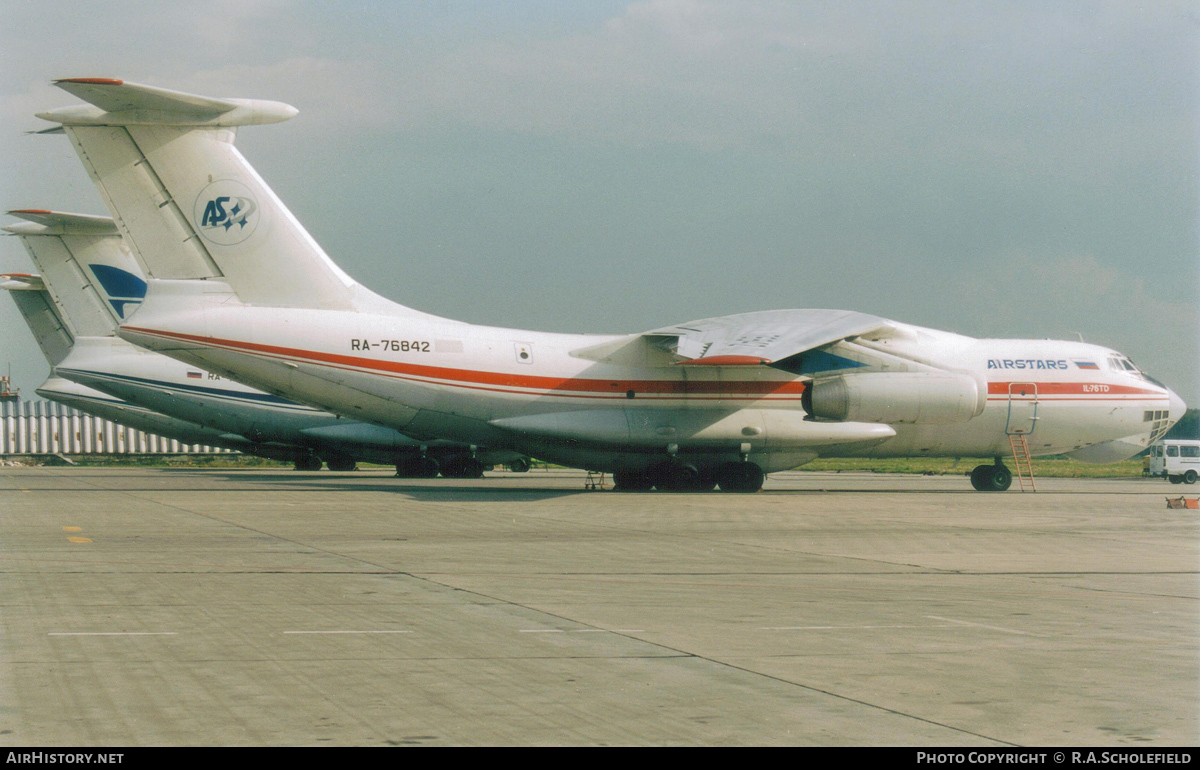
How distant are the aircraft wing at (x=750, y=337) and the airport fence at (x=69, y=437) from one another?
149 ft

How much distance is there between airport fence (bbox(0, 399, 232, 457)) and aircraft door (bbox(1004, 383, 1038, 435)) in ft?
159

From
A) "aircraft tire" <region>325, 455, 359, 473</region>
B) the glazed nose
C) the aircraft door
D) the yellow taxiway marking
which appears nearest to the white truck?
the glazed nose

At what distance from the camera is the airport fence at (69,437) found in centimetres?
6228

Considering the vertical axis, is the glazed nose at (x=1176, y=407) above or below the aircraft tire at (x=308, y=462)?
above

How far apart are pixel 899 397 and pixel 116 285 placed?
2237cm

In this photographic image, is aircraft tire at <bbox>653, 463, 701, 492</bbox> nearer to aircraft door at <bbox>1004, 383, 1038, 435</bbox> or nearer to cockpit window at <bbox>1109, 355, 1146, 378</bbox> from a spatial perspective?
aircraft door at <bbox>1004, 383, 1038, 435</bbox>

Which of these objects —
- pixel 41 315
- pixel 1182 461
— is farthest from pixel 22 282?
pixel 1182 461

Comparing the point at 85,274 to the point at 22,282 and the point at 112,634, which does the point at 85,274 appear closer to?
the point at 22,282

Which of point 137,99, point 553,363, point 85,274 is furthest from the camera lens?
point 85,274

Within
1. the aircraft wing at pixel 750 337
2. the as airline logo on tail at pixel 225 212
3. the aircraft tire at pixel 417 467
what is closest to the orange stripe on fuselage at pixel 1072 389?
the aircraft wing at pixel 750 337

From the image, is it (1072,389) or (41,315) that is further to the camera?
(41,315)

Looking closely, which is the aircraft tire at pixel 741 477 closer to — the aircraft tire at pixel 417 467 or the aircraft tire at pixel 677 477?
the aircraft tire at pixel 677 477

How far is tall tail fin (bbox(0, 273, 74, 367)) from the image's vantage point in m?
37.3

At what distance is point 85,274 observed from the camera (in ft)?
105
